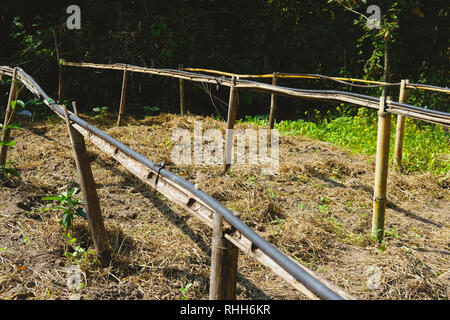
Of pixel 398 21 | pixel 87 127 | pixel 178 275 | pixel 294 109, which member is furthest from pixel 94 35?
pixel 178 275

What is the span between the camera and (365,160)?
5.65m

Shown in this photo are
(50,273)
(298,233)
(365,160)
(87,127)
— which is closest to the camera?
(50,273)

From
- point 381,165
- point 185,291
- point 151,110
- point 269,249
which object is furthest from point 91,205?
point 151,110

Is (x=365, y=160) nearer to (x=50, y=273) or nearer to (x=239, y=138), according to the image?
(x=239, y=138)

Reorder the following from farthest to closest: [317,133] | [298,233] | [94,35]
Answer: [94,35], [317,133], [298,233]

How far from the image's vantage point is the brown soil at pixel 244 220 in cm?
282

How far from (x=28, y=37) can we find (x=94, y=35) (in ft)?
4.39

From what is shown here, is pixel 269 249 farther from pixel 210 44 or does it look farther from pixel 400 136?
pixel 210 44

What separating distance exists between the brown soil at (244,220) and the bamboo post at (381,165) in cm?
19

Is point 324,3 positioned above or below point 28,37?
above

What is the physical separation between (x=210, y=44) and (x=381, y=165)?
7.14 meters

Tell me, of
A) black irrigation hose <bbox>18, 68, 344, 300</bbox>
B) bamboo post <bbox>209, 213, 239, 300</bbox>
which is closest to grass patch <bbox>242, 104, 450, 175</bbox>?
black irrigation hose <bbox>18, 68, 344, 300</bbox>

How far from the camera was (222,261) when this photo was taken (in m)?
1.86

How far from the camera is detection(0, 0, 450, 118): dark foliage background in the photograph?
9195 millimetres
